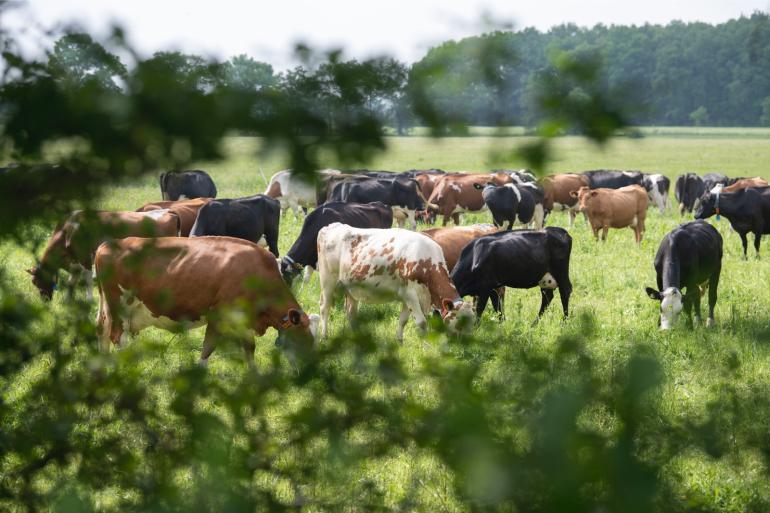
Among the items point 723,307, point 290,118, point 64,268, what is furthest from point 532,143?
point 723,307

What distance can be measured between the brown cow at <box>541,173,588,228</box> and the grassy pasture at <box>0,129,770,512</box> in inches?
20.8

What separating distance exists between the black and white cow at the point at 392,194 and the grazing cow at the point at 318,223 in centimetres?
713

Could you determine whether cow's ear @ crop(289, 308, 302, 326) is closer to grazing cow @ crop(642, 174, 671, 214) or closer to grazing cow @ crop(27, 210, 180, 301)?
grazing cow @ crop(27, 210, 180, 301)

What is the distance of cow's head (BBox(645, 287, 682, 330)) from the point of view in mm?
10605

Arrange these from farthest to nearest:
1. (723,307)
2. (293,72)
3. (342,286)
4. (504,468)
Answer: (723,307)
(342,286)
(293,72)
(504,468)

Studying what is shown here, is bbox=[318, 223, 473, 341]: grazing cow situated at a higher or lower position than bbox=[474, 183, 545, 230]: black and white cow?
higher

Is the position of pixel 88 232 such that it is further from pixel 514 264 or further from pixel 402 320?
pixel 514 264

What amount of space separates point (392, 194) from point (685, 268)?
1257 centimetres

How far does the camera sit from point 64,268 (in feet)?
8.71

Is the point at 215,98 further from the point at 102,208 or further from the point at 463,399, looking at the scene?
the point at 463,399

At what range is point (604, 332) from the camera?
34.9 ft

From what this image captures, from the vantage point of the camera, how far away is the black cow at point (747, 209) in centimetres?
1797

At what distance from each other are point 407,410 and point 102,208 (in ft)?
3.35

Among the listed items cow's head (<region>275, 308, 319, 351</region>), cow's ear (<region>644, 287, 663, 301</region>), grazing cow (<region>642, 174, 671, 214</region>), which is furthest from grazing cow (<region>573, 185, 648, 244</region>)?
cow's head (<region>275, 308, 319, 351</region>)
